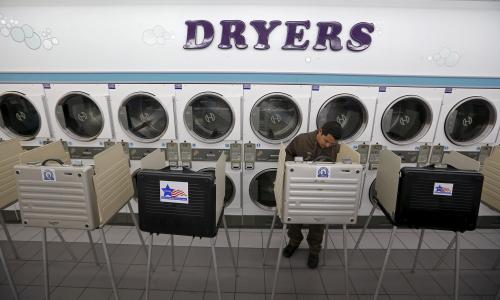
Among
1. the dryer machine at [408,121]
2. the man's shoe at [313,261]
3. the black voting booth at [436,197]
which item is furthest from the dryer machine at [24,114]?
the dryer machine at [408,121]

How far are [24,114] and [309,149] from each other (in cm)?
373

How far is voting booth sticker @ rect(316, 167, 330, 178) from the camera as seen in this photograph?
2.01m

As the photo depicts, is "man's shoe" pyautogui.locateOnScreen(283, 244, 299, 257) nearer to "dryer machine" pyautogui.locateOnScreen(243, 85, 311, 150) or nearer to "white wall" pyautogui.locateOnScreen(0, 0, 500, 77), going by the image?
"dryer machine" pyautogui.locateOnScreen(243, 85, 311, 150)

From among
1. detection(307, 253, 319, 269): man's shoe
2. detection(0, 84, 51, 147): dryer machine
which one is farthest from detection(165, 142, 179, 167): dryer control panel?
detection(307, 253, 319, 269): man's shoe

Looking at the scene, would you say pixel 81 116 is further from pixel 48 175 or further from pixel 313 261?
pixel 313 261

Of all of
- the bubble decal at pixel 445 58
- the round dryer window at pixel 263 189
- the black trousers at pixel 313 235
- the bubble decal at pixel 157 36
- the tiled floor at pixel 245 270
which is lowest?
the tiled floor at pixel 245 270

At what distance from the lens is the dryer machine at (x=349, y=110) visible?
124 inches

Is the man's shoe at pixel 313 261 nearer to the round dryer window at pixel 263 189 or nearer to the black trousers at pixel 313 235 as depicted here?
the black trousers at pixel 313 235

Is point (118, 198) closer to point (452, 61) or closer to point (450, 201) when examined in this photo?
point (450, 201)

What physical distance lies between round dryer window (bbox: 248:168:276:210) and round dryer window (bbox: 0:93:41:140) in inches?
113

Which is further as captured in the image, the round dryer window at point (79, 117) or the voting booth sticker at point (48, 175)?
the round dryer window at point (79, 117)

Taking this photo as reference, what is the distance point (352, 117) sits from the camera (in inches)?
137

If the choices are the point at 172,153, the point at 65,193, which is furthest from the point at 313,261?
the point at 65,193

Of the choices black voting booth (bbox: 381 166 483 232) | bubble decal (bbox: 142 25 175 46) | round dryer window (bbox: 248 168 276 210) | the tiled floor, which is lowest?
the tiled floor
